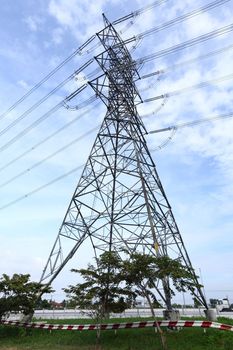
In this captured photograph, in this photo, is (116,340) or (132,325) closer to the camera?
(116,340)

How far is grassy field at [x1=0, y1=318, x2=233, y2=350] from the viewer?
18141mm

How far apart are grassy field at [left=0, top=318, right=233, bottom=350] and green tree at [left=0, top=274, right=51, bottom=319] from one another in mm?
1428

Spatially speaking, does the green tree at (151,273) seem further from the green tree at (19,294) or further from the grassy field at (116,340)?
the green tree at (19,294)

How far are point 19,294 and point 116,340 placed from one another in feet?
25.7

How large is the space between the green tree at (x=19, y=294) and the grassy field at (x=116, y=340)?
1.43 metres

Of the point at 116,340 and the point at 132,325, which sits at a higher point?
the point at 132,325

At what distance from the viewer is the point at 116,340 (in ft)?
67.5

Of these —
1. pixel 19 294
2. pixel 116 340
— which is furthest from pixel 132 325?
pixel 19 294

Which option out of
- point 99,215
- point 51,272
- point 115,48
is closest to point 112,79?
point 115,48

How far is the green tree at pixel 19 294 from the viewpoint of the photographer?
2473 cm

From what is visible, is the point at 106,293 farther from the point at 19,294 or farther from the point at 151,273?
the point at 19,294

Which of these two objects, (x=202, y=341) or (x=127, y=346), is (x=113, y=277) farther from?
(x=202, y=341)

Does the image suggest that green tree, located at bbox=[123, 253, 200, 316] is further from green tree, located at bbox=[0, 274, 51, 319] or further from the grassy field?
green tree, located at bbox=[0, 274, 51, 319]

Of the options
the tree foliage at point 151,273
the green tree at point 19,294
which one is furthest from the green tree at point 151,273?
the green tree at point 19,294
